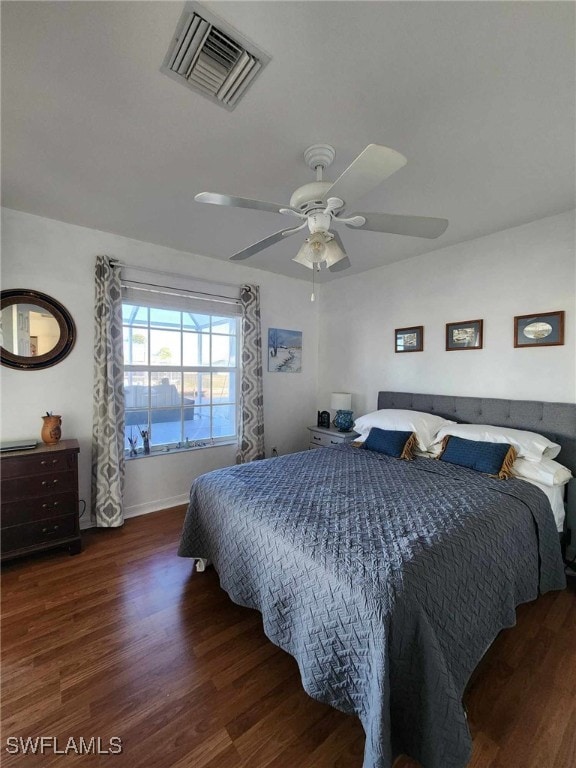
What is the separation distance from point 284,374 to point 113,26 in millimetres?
3291

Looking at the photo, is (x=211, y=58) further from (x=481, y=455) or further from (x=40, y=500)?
(x=40, y=500)

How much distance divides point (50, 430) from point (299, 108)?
2.76 meters

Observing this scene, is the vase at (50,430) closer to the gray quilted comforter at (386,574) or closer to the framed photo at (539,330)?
the gray quilted comforter at (386,574)

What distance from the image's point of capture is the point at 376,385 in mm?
3721

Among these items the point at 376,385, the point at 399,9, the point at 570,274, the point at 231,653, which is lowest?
the point at 231,653

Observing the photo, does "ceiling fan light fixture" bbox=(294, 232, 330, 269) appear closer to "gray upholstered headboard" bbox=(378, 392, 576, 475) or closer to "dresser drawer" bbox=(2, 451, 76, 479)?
"gray upholstered headboard" bbox=(378, 392, 576, 475)

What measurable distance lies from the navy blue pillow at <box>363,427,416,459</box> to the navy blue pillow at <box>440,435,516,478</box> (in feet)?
0.88

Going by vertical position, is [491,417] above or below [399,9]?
below

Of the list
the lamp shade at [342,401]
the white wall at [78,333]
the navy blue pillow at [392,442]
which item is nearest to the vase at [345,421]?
the lamp shade at [342,401]

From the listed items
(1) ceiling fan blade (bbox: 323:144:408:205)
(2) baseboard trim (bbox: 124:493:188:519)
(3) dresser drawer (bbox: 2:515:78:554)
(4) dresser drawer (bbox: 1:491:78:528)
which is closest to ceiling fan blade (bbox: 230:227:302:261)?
(1) ceiling fan blade (bbox: 323:144:408:205)

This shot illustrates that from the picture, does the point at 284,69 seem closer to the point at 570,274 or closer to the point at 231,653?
the point at 570,274

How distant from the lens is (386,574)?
45.6 inches

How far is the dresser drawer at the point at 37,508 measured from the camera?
2.20m

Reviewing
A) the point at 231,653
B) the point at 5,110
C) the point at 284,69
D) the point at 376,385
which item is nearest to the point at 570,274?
the point at 376,385
